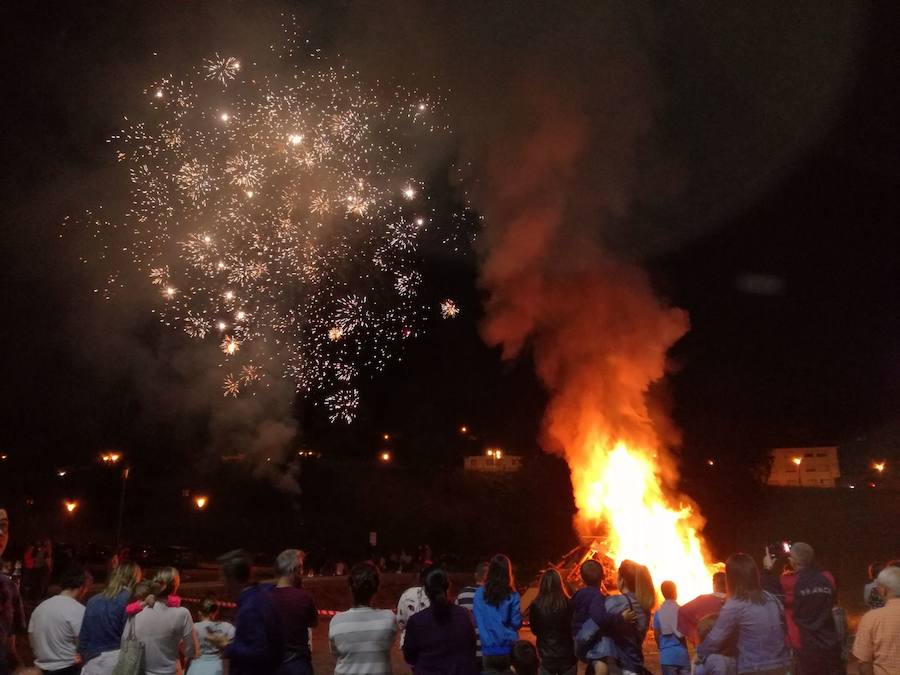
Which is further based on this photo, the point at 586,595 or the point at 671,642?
the point at 671,642

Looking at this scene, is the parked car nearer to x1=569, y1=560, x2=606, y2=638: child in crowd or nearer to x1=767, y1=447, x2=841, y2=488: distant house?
x1=569, y1=560, x2=606, y2=638: child in crowd

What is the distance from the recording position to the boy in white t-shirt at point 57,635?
20.5ft

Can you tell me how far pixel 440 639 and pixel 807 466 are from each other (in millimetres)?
→ 88610

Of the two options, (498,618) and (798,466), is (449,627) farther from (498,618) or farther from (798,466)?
(798,466)

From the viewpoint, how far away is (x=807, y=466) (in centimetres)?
8312

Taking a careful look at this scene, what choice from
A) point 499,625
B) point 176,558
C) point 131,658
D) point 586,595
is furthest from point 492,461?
point 131,658

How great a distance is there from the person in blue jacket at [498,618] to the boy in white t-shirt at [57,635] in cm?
351

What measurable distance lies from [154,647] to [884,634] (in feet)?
18.1

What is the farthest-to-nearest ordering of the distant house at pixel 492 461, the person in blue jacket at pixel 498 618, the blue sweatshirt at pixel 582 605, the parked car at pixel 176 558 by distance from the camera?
the distant house at pixel 492 461 < the parked car at pixel 176 558 < the person in blue jacket at pixel 498 618 < the blue sweatshirt at pixel 582 605

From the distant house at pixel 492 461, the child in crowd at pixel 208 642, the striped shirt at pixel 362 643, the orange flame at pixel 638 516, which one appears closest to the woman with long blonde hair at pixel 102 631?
the child in crowd at pixel 208 642

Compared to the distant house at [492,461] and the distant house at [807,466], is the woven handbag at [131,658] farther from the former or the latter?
the distant house at [807,466]

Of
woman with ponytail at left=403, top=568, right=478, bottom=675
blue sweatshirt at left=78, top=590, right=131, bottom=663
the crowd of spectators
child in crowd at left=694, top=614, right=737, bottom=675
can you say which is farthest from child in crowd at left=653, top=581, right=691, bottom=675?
blue sweatshirt at left=78, top=590, right=131, bottom=663

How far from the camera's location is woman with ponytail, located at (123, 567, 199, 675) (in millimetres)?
5758

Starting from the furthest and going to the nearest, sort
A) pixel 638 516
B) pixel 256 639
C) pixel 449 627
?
pixel 638 516
pixel 449 627
pixel 256 639
